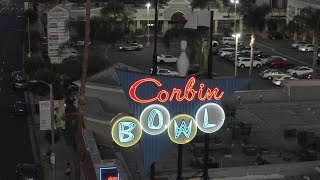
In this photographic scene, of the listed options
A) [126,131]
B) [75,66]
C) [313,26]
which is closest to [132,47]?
[75,66]

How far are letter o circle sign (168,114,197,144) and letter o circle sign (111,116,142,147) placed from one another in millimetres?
1249

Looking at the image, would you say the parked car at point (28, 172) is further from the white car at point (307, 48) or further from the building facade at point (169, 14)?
the building facade at point (169, 14)

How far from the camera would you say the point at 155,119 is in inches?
831

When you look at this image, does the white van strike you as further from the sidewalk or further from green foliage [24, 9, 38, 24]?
the sidewalk

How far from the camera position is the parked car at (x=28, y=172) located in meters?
35.2

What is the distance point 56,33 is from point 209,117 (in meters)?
44.8

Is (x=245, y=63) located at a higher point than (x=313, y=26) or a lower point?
lower

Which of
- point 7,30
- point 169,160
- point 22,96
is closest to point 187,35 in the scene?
point 22,96

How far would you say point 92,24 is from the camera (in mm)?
69188

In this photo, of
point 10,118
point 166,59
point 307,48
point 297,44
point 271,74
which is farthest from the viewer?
point 297,44

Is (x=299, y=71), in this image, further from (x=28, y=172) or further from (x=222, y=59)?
(x=28, y=172)

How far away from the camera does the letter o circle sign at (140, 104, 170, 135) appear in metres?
20.8

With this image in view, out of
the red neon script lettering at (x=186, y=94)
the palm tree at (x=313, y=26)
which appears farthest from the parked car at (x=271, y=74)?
the red neon script lettering at (x=186, y=94)

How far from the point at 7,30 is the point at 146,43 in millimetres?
28610
